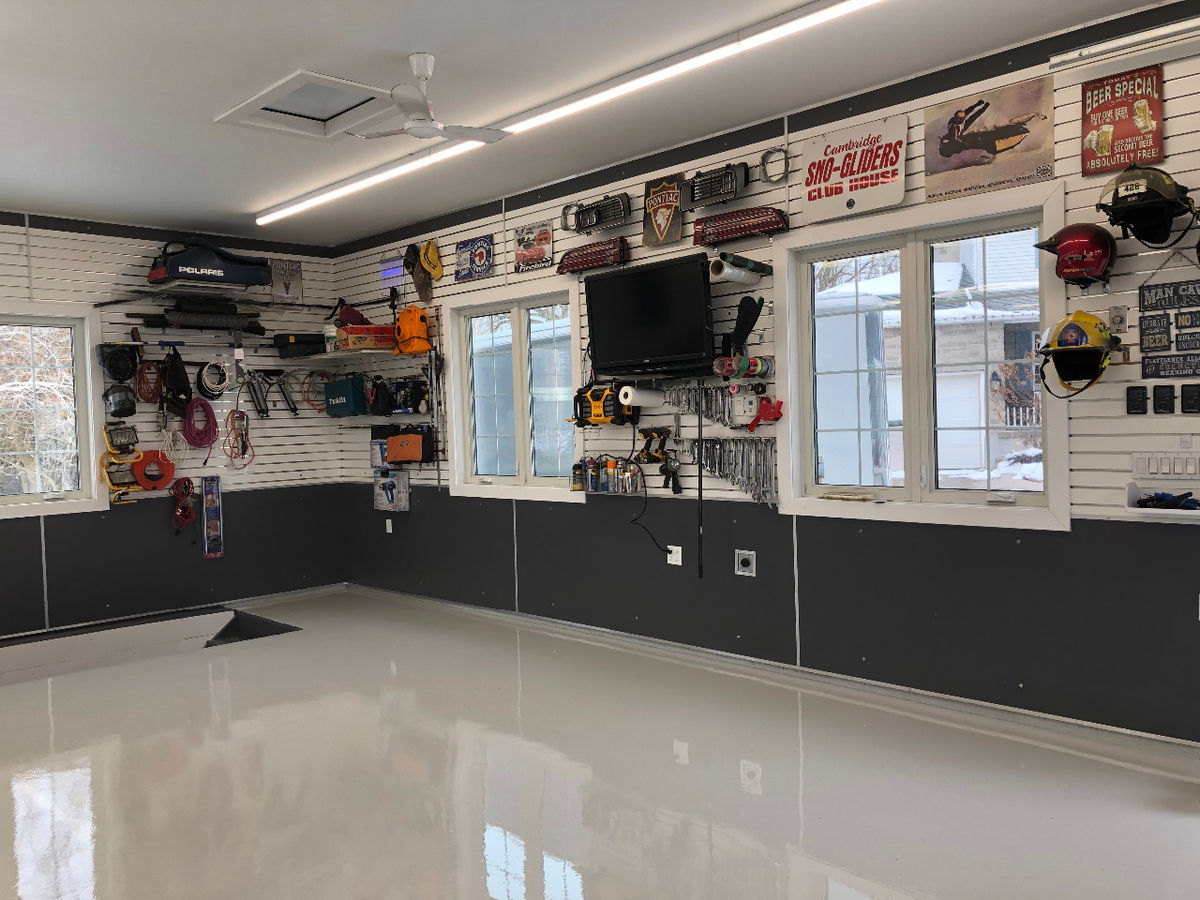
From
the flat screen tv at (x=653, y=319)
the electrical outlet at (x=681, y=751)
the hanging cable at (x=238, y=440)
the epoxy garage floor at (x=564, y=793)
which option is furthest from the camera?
the hanging cable at (x=238, y=440)

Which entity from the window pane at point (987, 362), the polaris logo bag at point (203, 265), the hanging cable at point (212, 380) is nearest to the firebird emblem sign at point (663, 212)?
the window pane at point (987, 362)

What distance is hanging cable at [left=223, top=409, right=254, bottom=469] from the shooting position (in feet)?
25.7

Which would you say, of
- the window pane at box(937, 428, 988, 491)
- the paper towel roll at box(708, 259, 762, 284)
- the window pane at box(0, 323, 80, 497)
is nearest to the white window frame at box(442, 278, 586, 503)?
the paper towel roll at box(708, 259, 762, 284)

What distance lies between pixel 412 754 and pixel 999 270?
12.2 ft

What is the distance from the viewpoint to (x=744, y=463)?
5.39m

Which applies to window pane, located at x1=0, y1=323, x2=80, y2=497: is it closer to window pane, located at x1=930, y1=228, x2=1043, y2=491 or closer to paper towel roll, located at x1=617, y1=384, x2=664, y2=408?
paper towel roll, located at x1=617, y1=384, x2=664, y2=408

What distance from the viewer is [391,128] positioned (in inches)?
205

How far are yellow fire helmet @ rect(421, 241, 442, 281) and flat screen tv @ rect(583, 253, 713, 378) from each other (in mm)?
1953

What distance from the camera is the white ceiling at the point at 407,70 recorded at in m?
3.82

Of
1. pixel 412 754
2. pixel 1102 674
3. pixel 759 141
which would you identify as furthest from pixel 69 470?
pixel 1102 674

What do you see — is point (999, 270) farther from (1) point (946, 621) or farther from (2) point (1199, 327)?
(1) point (946, 621)

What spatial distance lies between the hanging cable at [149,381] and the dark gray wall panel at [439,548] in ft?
6.32

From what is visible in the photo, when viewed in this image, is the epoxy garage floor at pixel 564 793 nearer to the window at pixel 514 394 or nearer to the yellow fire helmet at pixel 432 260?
the window at pixel 514 394

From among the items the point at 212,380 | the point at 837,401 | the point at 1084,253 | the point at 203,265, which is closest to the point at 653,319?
the point at 837,401
